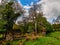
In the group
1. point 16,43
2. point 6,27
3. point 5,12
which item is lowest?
point 16,43

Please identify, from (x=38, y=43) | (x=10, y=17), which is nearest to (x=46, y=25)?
(x=10, y=17)

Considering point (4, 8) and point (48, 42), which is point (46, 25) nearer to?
point (4, 8)

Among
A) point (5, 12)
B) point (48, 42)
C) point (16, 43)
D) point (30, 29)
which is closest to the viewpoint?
point (48, 42)

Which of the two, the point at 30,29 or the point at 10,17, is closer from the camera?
the point at 10,17

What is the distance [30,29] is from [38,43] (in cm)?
3352

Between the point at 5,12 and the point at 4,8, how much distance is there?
179 centimetres

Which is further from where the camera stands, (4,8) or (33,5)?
(33,5)

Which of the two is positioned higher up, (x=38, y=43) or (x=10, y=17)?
(x=10, y=17)

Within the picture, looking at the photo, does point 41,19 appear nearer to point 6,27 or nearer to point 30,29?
point 30,29

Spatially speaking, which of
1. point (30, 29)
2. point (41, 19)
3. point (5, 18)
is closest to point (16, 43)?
point (5, 18)

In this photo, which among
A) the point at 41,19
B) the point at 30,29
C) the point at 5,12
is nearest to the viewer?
the point at 5,12

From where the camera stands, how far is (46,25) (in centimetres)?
7881

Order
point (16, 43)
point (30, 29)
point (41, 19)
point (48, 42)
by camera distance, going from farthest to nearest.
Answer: point (41, 19), point (30, 29), point (16, 43), point (48, 42)

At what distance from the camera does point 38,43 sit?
141 feet
